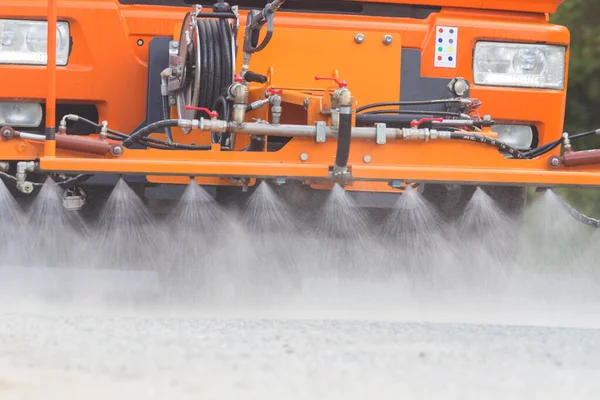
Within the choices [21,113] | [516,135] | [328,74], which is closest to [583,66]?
[516,135]

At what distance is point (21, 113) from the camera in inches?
195

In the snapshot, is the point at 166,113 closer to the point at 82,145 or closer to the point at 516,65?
the point at 82,145

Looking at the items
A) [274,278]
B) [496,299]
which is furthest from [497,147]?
[274,278]

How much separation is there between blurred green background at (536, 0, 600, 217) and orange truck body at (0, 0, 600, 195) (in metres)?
6.37

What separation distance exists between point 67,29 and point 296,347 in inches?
84.2

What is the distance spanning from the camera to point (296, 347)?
3373 mm

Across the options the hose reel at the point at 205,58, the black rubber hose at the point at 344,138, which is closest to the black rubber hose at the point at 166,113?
the hose reel at the point at 205,58

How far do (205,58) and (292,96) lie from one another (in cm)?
39

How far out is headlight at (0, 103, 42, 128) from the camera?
16.2ft

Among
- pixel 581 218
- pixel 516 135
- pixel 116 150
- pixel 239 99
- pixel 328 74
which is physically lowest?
pixel 581 218

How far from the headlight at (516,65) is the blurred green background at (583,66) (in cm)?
633

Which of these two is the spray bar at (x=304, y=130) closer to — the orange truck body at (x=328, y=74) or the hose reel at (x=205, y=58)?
the orange truck body at (x=328, y=74)

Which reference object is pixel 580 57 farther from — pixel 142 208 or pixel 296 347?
pixel 296 347

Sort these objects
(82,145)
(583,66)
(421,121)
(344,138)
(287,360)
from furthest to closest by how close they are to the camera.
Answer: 1. (583,66)
2. (421,121)
3. (82,145)
4. (344,138)
5. (287,360)
